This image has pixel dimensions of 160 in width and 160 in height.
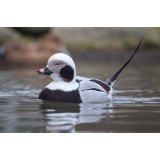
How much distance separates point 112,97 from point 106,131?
2.23m

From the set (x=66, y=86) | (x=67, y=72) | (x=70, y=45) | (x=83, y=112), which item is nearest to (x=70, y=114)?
(x=83, y=112)

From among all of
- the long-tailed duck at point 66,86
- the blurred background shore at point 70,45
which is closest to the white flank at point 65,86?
the long-tailed duck at point 66,86

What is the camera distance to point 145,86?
8008 millimetres

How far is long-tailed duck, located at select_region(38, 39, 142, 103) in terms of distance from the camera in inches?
239

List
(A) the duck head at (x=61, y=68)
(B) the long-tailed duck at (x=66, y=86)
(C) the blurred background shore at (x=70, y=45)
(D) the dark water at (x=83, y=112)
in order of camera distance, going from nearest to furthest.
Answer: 1. (D) the dark water at (x=83, y=112)
2. (B) the long-tailed duck at (x=66, y=86)
3. (A) the duck head at (x=61, y=68)
4. (C) the blurred background shore at (x=70, y=45)

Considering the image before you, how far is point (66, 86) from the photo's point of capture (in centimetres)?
613

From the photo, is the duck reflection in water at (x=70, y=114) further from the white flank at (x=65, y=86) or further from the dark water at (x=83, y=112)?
the white flank at (x=65, y=86)

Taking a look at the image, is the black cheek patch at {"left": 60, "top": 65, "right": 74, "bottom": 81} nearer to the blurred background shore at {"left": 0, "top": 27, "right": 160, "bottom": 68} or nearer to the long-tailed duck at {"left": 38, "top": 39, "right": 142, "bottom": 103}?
the long-tailed duck at {"left": 38, "top": 39, "right": 142, "bottom": 103}

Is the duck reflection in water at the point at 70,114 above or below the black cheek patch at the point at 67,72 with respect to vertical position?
below

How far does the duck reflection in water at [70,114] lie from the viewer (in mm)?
4754

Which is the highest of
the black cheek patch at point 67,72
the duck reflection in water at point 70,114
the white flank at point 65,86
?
the black cheek patch at point 67,72

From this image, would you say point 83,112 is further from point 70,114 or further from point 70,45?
point 70,45

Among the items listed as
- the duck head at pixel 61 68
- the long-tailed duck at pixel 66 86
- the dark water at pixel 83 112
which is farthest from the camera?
the duck head at pixel 61 68

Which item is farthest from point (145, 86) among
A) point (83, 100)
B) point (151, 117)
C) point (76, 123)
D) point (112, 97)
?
point (76, 123)
